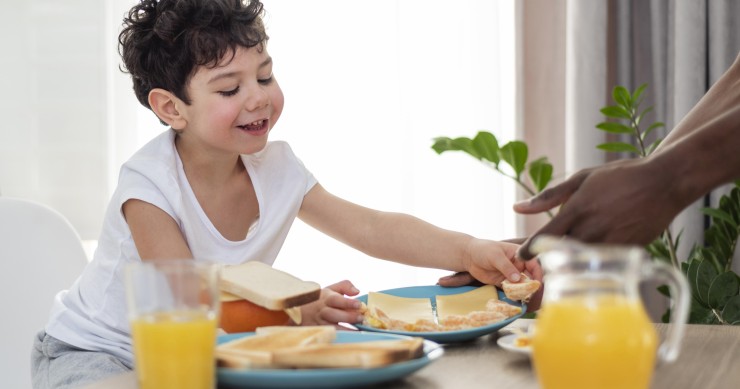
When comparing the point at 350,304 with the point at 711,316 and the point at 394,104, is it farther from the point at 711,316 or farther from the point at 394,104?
the point at 394,104

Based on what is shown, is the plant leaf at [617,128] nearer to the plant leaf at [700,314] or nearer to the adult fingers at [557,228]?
the plant leaf at [700,314]

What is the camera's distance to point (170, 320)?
744 mm

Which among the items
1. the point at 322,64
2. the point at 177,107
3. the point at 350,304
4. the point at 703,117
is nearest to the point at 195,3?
the point at 177,107

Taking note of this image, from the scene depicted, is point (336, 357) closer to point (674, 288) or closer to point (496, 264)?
point (674, 288)

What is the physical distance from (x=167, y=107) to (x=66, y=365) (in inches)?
20.0

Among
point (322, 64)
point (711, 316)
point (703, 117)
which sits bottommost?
point (711, 316)

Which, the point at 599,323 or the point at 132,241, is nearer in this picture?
the point at 599,323

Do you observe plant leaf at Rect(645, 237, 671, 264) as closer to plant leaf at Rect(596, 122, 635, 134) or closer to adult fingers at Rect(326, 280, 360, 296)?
plant leaf at Rect(596, 122, 635, 134)

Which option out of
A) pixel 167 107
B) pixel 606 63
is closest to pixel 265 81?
pixel 167 107

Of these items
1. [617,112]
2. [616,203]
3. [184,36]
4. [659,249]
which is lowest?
[659,249]

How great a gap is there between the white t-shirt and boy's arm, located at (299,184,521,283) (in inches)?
2.1

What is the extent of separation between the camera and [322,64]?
109 inches

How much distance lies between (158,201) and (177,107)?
0.25 metres

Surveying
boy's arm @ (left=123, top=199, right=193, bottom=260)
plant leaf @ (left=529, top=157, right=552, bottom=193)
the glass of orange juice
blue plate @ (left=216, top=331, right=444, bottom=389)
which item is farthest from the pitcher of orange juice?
plant leaf @ (left=529, top=157, right=552, bottom=193)
